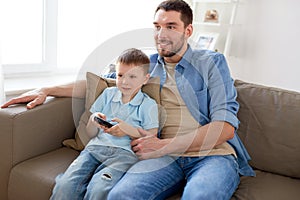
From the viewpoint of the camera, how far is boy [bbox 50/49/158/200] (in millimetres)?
1328

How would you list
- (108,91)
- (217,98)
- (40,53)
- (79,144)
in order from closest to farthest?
(217,98) < (108,91) < (79,144) < (40,53)

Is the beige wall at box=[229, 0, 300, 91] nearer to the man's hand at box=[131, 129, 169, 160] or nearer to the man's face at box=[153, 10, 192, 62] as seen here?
the man's face at box=[153, 10, 192, 62]

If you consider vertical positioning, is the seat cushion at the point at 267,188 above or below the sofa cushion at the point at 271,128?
below

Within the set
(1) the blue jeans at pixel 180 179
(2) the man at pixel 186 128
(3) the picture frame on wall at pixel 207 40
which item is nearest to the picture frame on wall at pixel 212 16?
(3) the picture frame on wall at pixel 207 40

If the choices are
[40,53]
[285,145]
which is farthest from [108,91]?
[40,53]

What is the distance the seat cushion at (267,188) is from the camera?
4.46 ft

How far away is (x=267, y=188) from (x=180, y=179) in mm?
360

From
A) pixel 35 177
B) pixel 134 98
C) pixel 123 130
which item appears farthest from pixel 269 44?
pixel 35 177

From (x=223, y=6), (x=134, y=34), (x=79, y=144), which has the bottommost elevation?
(x=79, y=144)

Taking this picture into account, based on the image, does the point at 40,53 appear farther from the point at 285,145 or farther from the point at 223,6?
the point at 285,145

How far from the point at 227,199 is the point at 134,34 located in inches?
35.2

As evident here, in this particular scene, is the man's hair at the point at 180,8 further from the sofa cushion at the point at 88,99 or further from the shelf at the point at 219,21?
the shelf at the point at 219,21

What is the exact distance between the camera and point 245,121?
1.65 meters

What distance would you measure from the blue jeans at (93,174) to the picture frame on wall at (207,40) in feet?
4.65
